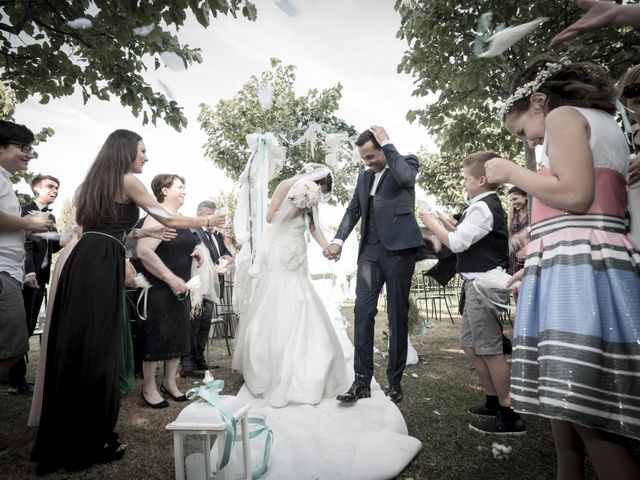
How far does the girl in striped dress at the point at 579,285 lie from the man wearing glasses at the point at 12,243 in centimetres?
314

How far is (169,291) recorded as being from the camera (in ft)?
12.1

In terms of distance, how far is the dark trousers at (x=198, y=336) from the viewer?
5.12 metres

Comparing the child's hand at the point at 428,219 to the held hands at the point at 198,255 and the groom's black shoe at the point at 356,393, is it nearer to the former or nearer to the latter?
the groom's black shoe at the point at 356,393

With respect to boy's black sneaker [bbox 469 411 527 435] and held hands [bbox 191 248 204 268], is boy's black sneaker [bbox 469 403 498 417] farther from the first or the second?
held hands [bbox 191 248 204 268]

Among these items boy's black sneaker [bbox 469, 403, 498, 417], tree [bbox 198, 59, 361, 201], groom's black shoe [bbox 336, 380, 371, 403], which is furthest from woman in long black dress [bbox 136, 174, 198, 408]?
tree [bbox 198, 59, 361, 201]

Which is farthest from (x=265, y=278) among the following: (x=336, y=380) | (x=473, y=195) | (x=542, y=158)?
(x=542, y=158)

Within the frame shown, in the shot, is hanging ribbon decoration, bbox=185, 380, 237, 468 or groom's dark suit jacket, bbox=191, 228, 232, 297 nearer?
hanging ribbon decoration, bbox=185, 380, 237, 468

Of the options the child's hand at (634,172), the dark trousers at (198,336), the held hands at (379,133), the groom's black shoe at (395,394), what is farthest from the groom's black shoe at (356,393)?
the child's hand at (634,172)

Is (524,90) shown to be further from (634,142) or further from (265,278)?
(265,278)

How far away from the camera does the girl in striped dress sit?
47.4 inches

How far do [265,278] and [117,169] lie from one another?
80.2 inches

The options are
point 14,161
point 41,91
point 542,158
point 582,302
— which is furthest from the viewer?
point 41,91

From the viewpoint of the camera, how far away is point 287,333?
3910 mm

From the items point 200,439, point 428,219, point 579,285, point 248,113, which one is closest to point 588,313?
point 579,285
